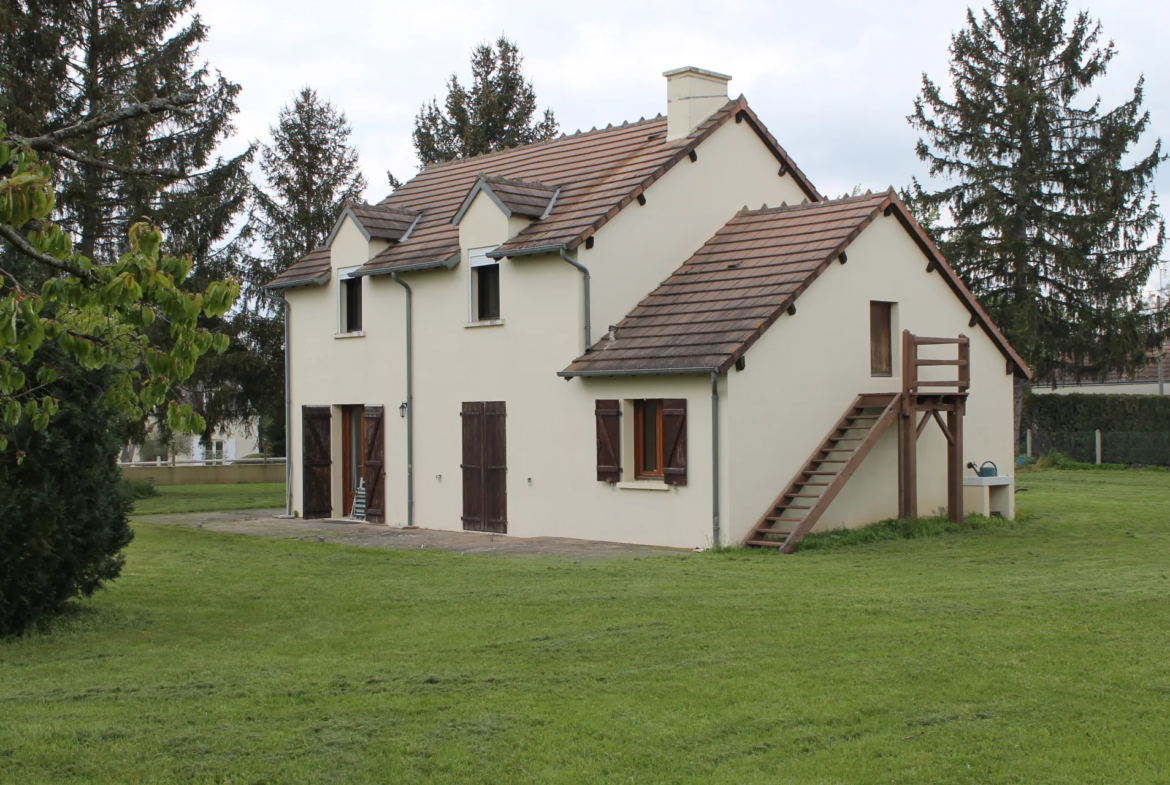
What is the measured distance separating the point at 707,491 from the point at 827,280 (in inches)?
158

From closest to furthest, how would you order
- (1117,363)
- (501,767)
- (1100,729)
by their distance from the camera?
(501,767) < (1100,729) < (1117,363)

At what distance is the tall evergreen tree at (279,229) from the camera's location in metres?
34.0

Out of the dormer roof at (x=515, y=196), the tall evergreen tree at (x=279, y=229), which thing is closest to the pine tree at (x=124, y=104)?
the tall evergreen tree at (x=279, y=229)

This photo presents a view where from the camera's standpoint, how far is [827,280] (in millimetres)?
19906

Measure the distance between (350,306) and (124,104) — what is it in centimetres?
863

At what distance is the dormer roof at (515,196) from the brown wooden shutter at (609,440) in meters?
3.88

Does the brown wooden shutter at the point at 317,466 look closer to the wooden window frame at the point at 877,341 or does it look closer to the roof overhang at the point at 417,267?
the roof overhang at the point at 417,267

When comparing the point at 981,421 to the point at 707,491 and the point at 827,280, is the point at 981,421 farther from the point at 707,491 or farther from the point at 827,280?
the point at 707,491

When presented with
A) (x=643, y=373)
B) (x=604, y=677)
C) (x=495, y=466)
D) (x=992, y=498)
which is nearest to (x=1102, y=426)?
(x=992, y=498)

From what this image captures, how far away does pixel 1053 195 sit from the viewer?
1587 inches

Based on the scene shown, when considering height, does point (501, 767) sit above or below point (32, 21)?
below

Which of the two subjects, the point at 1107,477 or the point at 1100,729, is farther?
the point at 1107,477

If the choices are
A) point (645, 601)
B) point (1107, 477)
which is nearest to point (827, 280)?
point (645, 601)

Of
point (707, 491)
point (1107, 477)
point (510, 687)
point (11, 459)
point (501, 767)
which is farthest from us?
point (1107, 477)
